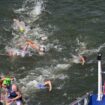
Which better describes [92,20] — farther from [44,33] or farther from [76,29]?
[44,33]

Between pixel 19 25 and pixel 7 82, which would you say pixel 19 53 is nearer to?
pixel 19 25

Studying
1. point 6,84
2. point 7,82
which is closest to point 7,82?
point 7,82

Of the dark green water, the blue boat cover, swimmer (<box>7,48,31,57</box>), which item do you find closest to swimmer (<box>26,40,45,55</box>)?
the dark green water

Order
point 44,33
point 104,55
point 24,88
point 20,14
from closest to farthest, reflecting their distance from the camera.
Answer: point 24,88 → point 104,55 → point 44,33 → point 20,14

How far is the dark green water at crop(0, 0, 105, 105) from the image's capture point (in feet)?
92.3

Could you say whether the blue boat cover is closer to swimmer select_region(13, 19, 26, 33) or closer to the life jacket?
the life jacket

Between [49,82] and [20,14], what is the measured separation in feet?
36.3

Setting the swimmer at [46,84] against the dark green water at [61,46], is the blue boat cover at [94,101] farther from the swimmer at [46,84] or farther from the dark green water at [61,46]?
the swimmer at [46,84]

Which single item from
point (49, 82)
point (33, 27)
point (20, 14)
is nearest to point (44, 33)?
point (33, 27)

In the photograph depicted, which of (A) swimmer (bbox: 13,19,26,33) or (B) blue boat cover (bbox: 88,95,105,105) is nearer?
(B) blue boat cover (bbox: 88,95,105,105)

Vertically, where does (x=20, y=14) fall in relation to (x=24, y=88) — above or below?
above

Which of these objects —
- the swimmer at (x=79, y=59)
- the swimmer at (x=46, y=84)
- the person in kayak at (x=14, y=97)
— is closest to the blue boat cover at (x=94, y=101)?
the person in kayak at (x=14, y=97)

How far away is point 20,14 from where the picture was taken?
37.6m

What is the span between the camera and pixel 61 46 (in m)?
32.7
